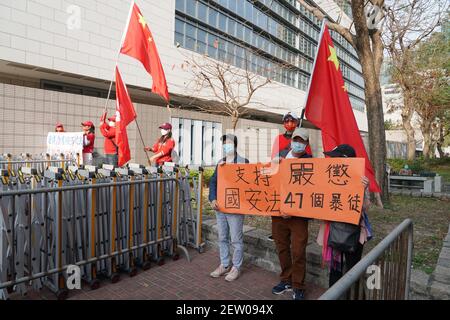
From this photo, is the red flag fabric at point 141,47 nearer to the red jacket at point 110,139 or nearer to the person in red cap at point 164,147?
the person in red cap at point 164,147

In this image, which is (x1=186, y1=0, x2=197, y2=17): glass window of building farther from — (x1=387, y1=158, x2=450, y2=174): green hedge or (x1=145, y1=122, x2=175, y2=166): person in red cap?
(x1=145, y1=122, x2=175, y2=166): person in red cap

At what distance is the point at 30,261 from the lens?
3289 mm

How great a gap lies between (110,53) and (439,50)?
17.6m

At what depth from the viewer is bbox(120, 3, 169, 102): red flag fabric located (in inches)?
248

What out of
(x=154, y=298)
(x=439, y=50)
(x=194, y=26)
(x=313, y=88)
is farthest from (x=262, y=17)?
(x=154, y=298)

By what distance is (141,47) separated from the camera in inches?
252

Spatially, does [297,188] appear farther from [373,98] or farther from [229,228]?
[373,98]

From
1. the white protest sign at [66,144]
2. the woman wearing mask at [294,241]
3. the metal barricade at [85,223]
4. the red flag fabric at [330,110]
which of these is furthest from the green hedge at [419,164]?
the metal barricade at [85,223]

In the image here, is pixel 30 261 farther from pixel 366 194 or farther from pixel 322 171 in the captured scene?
pixel 366 194

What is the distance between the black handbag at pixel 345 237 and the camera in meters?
3.13

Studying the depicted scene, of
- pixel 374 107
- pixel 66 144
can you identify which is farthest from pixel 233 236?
pixel 66 144

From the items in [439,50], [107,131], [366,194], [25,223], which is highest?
[439,50]

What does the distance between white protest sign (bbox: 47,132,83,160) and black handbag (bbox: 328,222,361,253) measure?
276 inches

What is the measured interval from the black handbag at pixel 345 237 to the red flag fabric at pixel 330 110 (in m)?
1.14
